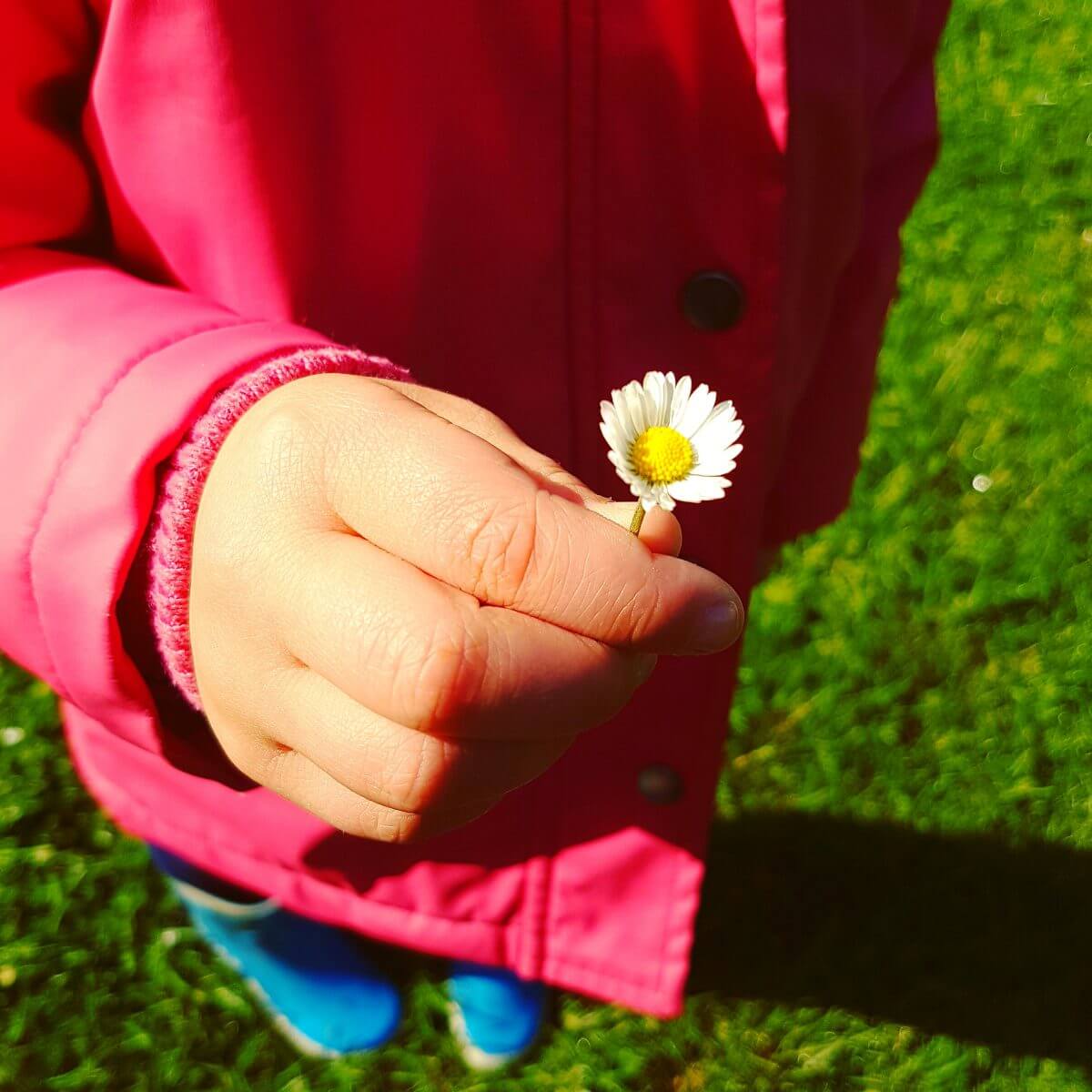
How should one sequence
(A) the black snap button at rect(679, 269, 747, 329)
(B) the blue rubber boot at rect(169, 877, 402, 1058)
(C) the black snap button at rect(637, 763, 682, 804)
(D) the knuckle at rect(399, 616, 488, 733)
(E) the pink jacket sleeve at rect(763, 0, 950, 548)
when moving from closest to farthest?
1. (D) the knuckle at rect(399, 616, 488, 733)
2. (A) the black snap button at rect(679, 269, 747, 329)
3. (C) the black snap button at rect(637, 763, 682, 804)
4. (E) the pink jacket sleeve at rect(763, 0, 950, 548)
5. (B) the blue rubber boot at rect(169, 877, 402, 1058)

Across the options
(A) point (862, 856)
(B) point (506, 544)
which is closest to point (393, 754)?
(B) point (506, 544)

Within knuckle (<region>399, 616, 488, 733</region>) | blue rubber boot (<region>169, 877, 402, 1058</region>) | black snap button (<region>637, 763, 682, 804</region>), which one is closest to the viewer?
knuckle (<region>399, 616, 488, 733</region>)

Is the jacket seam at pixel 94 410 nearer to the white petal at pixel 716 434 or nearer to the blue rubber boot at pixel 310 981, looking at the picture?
the white petal at pixel 716 434

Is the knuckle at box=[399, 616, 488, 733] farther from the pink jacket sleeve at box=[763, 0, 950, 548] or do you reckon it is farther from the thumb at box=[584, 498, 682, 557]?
the pink jacket sleeve at box=[763, 0, 950, 548]

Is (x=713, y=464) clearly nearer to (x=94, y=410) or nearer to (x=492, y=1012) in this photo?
(x=94, y=410)

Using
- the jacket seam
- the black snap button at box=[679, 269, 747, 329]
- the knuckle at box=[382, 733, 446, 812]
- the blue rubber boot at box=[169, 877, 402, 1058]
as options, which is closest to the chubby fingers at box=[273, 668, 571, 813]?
the knuckle at box=[382, 733, 446, 812]

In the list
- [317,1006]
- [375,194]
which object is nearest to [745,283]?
[375,194]

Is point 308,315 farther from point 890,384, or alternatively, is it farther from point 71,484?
point 890,384
